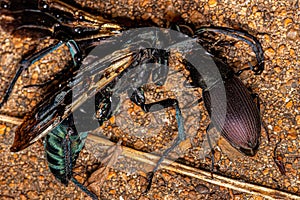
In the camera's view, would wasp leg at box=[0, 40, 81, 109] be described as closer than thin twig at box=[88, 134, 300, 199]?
Yes

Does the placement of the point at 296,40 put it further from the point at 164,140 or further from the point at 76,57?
the point at 76,57

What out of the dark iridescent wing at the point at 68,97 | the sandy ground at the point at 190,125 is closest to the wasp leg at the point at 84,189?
the sandy ground at the point at 190,125

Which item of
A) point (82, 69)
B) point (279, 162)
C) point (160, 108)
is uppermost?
point (82, 69)

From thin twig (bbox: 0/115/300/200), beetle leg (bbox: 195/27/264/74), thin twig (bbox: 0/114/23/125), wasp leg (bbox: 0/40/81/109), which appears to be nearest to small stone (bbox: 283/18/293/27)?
beetle leg (bbox: 195/27/264/74)

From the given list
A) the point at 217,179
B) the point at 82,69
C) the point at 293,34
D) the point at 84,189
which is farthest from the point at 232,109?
the point at 84,189

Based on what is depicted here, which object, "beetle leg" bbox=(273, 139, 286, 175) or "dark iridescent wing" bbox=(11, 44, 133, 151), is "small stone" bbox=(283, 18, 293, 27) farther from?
"dark iridescent wing" bbox=(11, 44, 133, 151)

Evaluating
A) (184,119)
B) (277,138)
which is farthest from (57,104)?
(277,138)

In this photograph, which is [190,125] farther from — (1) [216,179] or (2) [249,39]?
(2) [249,39]
